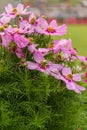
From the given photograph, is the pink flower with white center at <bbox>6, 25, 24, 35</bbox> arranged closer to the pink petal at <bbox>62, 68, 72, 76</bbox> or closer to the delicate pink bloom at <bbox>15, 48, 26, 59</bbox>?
the delicate pink bloom at <bbox>15, 48, 26, 59</bbox>

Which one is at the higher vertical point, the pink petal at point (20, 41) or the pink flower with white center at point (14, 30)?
the pink flower with white center at point (14, 30)

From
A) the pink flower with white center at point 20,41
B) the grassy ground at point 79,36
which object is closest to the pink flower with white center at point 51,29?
the pink flower with white center at point 20,41

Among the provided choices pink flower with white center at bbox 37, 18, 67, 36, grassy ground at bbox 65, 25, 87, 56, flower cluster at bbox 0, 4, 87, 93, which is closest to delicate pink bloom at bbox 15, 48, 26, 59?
flower cluster at bbox 0, 4, 87, 93

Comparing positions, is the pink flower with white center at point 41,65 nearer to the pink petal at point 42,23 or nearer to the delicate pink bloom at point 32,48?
the delicate pink bloom at point 32,48

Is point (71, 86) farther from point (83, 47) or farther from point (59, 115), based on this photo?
point (83, 47)

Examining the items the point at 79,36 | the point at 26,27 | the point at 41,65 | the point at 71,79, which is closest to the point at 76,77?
the point at 71,79

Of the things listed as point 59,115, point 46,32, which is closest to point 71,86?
point 59,115

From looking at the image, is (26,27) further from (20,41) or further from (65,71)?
(65,71)
